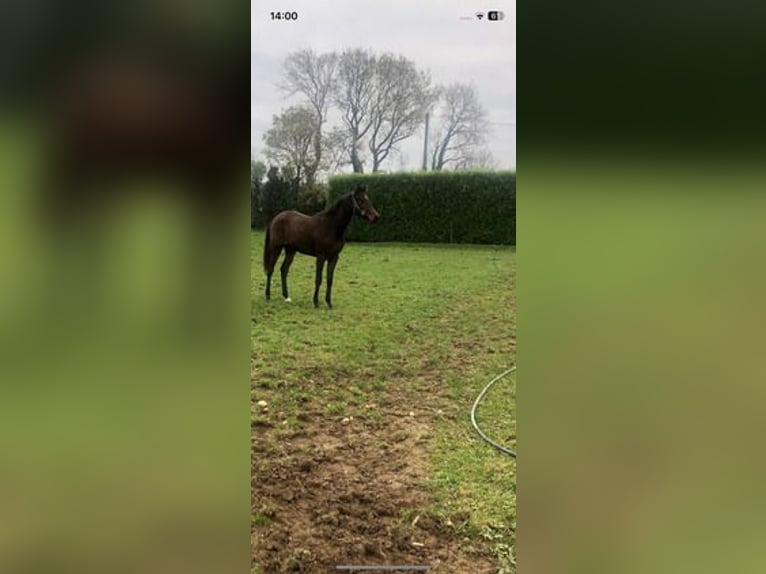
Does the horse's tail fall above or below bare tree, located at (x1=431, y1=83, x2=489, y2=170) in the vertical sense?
below

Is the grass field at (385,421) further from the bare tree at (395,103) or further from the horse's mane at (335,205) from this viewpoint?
the bare tree at (395,103)

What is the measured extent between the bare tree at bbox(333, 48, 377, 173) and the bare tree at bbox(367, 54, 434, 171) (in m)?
0.01

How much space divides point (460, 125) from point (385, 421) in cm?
79

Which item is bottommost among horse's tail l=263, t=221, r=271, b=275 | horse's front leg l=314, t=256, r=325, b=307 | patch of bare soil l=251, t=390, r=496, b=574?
patch of bare soil l=251, t=390, r=496, b=574

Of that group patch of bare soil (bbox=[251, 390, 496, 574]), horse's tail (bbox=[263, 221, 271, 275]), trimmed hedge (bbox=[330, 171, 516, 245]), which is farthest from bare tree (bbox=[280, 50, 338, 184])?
patch of bare soil (bbox=[251, 390, 496, 574])

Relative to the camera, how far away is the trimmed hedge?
140cm

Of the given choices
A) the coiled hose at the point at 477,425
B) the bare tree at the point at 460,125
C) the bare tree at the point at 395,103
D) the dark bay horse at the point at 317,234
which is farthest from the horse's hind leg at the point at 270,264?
the coiled hose at the point at 477,425

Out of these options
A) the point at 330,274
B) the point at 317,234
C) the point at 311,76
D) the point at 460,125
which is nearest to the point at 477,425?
the point at 330,274

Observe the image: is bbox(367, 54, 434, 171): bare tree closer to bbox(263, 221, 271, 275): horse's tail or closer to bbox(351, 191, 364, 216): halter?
bbox(351, 191, 364, 216): halter

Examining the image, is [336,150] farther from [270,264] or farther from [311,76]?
[270,264]

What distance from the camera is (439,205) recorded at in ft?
4.66
